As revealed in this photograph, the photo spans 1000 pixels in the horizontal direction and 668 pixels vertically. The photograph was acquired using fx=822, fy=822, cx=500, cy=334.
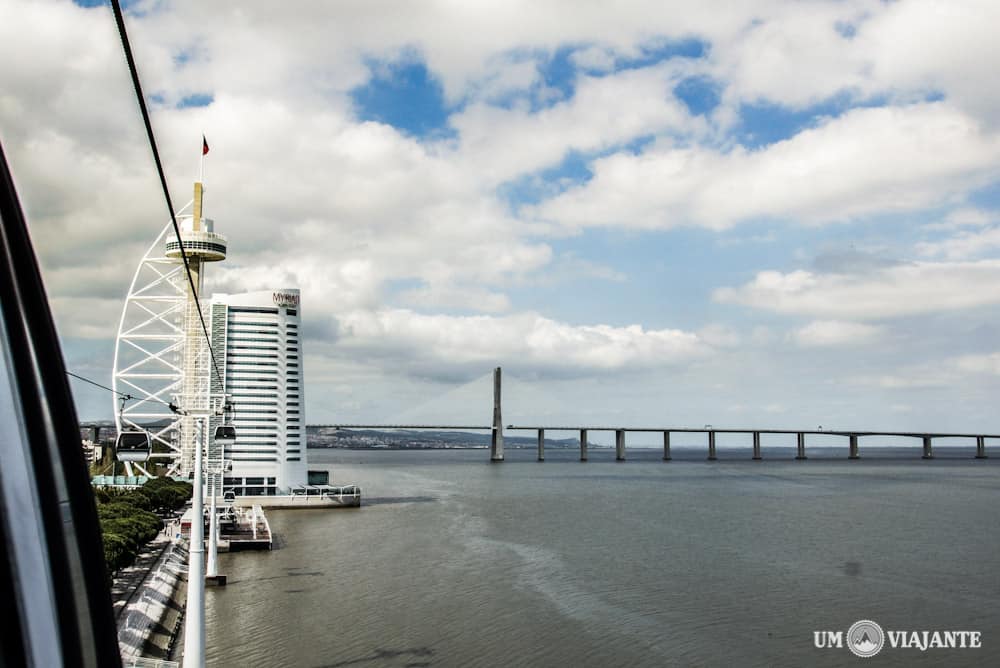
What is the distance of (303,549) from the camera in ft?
136

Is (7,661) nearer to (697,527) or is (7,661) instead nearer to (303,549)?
(303,549)

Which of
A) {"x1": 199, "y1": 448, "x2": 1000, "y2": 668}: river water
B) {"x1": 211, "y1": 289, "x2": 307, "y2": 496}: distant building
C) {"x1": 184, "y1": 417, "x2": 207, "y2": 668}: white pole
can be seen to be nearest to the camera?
{"x1": 184, "y1": 417, "x2": 207, "y2": 668}: white pole

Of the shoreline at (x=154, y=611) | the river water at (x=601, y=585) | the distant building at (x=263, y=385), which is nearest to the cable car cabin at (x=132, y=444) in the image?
the shoreline at (x=154, y=611)

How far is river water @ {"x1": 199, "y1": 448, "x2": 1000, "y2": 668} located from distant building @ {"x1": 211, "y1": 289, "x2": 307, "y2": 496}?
256 inches

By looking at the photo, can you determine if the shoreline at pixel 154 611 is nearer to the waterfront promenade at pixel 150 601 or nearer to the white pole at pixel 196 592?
the waterfront promenade at pixel 150 601

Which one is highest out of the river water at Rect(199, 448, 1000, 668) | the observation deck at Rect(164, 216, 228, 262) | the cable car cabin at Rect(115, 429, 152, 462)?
the observation deck at Rect(164, 216, 228, 262)

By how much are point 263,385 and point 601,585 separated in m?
43.7

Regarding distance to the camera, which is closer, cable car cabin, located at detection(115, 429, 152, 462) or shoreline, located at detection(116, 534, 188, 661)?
cable car cabin, located at detection(115, 429, 152, 462)

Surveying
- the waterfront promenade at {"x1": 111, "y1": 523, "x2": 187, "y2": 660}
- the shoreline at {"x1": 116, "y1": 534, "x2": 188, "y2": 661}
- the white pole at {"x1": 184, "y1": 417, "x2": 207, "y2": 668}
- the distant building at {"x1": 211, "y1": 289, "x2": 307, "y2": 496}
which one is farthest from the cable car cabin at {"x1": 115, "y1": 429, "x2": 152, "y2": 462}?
the distant building at {"x1": 211, "y1": 289, "x2": 307, "y2": 496}

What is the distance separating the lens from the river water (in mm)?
23125

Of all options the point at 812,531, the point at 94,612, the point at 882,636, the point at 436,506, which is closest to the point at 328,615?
the point at 882,636

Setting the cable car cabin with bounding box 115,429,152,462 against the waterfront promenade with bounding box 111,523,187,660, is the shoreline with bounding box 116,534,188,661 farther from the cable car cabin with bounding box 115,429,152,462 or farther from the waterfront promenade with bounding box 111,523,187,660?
the cable car cabin with bounding box 115,429,152,462

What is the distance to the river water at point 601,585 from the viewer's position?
75.9 ft

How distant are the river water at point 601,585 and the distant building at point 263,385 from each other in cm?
650
